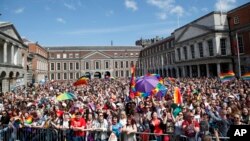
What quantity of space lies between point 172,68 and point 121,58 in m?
34.4

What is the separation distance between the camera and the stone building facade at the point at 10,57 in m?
40.4

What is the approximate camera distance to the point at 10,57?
4472 centimetres

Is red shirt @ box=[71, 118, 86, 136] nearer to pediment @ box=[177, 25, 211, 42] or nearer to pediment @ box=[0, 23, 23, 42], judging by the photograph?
pediment @ box=[0, 23, 23, 42]

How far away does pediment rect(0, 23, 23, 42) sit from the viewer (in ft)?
132

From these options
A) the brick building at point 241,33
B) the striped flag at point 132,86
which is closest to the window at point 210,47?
the brick building at point 241,33

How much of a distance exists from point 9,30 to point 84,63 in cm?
5064

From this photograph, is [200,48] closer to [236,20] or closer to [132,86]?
[236,20]

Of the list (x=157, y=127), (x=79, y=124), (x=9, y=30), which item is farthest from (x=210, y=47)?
(x=79, y=124)

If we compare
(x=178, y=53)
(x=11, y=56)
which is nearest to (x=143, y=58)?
(x=178, y=53)

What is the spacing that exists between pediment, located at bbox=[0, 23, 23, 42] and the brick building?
123 ft

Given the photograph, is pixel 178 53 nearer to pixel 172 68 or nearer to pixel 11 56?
pixel 172 68

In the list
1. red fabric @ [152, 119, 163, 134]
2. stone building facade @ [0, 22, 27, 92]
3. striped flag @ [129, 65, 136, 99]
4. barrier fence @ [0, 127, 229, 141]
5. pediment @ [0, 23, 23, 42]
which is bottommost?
barrier fence @ [0, 127, 229, 141]

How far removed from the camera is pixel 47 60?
299ft

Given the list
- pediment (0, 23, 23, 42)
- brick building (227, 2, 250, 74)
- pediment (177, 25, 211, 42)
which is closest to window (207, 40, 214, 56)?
pediment (177, 25, 211, 42)
